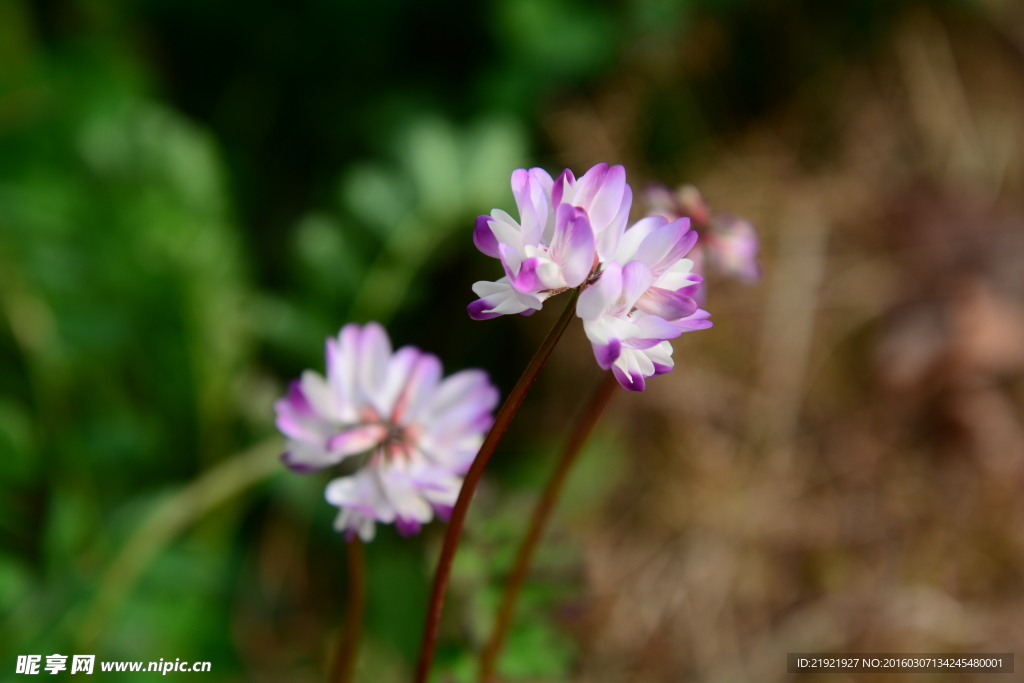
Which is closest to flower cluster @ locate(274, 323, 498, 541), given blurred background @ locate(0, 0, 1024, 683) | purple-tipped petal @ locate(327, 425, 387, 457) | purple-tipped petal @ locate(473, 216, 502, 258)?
purple-tipped petal @ locate(327, 425, 387, 457)

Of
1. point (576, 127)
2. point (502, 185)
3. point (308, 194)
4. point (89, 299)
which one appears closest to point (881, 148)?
point (576, 127)

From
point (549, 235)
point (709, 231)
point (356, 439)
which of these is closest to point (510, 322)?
point (709, 231)

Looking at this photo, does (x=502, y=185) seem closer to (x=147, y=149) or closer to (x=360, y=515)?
(x=147, y=149)

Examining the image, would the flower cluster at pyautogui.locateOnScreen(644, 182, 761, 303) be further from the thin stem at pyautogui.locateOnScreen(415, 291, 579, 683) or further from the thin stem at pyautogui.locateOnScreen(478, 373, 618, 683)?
the thin stem at pyautogui.locateOnScreen(415, 291, 579, 683)

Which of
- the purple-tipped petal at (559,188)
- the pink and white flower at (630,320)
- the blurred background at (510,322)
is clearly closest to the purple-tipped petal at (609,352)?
the pink and white flower at (630,320)

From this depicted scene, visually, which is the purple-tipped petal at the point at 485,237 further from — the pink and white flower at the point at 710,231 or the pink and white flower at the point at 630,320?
the pink and white flower at the point at 710,231

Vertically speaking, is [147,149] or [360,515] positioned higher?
[147,149]
